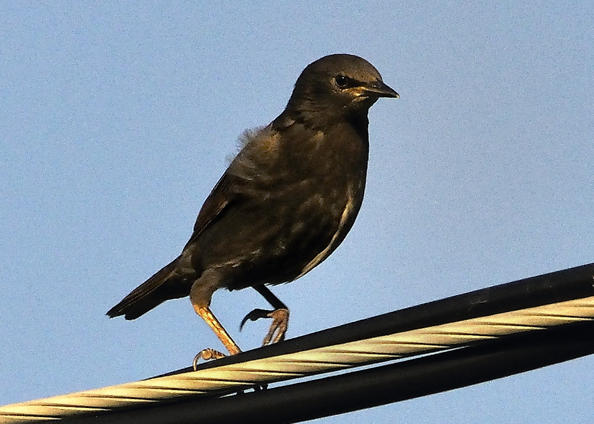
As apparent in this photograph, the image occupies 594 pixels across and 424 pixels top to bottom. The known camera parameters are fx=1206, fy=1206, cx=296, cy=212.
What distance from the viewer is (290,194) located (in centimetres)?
718

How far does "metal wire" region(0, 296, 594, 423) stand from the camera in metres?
3.70

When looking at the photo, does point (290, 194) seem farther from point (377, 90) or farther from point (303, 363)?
point (303, 363)

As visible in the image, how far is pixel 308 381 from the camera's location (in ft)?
13.8

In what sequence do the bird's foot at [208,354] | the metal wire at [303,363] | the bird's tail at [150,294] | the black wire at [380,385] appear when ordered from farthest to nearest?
the bird's tail at [150,294] → the bird's foot at [208,354] → the black wire at [380,385] → the metal wire at [303,363]

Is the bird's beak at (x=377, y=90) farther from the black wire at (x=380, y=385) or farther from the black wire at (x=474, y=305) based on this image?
the black wire at (x=380, y=385)

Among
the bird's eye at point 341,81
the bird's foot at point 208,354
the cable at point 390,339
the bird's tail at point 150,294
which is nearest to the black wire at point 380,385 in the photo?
the cable at point 390,339

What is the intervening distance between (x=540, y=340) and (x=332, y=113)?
364cm

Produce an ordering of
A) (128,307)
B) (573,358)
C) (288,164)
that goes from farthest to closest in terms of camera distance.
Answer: (128,307) → (288,164) → (573,358)

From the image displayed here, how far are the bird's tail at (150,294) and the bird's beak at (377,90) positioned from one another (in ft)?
5.63

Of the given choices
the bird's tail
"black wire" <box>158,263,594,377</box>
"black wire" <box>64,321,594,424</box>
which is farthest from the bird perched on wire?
"black wire" <box>158,263,594,377</box>

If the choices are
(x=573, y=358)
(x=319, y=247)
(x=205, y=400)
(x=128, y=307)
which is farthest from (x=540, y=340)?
(x=128, y=307)

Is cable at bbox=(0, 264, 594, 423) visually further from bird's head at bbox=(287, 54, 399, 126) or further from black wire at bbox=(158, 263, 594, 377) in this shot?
bird's head at bbox=(287, 54, 399, 126)

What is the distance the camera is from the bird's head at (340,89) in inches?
293

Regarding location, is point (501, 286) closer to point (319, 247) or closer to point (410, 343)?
point (410, 343)
